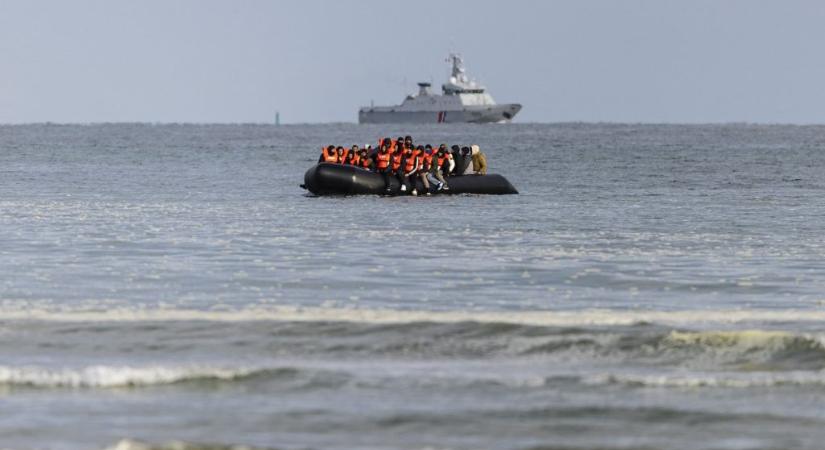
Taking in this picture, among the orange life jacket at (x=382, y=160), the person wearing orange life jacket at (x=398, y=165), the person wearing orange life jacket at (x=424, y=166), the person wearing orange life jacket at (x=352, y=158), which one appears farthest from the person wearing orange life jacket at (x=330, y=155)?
the person wearing orange life jacket at (x=424, y=166)

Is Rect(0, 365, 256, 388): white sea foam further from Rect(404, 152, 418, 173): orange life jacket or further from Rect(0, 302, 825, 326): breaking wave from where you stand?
Rect(404, 152, 418, 173): orange life jacket

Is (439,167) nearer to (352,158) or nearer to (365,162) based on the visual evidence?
(365,162)

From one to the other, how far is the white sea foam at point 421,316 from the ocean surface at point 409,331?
5 centimetres

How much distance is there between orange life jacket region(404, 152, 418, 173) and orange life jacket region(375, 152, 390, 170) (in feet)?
1.65

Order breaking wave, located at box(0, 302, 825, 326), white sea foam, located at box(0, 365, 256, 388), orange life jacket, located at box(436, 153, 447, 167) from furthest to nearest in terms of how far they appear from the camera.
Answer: orange life jacket, located at box(436, 153, 447, 167) → breaking wave, located at box(0, 302, 825, 326) → white sea foam, located at box(0, 365, 256, 388)

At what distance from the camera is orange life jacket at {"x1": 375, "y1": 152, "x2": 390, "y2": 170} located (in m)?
39.2

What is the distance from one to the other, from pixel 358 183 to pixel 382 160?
1.44 m

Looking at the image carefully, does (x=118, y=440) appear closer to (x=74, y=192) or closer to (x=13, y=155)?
(x=74, y=192)

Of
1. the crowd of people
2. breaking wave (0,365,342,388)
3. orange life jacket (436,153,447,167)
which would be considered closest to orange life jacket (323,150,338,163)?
the crowd of people

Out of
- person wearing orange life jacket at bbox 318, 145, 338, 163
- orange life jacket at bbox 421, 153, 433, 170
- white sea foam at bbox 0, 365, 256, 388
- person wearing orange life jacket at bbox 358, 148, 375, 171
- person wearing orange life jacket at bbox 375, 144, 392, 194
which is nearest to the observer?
white sea foam at bbox 0, 365, 256, 388

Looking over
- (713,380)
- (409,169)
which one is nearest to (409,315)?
(713,380)

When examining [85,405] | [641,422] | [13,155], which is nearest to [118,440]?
[85,405]

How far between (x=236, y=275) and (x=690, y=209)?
19.2 metres

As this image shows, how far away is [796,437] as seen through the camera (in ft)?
34.1
